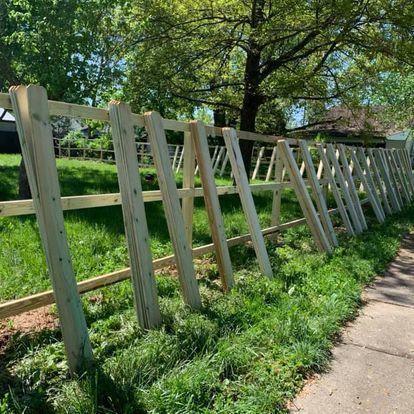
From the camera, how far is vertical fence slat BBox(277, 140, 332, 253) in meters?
6.49

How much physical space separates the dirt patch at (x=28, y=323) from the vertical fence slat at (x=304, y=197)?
149 inches

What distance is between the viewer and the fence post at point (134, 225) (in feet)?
11.9

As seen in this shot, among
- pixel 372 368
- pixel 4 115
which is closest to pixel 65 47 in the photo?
pixel 372 368

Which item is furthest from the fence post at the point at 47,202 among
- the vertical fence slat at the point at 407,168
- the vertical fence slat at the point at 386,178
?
the vertical fence slat at the point at 407,168

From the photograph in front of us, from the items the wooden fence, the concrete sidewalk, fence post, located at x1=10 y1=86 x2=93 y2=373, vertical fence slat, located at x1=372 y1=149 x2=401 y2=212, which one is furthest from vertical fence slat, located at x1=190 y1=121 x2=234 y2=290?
vertical fence slat, located at x1=372 y1=149 x2=401 y2=212

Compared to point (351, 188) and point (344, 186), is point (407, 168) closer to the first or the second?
point (351, 188)

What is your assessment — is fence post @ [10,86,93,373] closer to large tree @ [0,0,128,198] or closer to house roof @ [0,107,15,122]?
large tree @ [0,0,128,198]

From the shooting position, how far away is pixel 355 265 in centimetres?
573

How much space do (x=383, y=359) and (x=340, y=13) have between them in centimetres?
700

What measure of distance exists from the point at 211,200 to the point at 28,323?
80.6 inches

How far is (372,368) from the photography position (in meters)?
3.37

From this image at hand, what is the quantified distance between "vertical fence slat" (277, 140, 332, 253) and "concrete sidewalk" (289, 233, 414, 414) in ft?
5.03

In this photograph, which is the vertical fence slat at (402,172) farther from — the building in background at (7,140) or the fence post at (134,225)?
the building in background at (7,140)

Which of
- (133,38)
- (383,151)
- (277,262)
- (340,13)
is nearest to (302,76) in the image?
(340,13)
